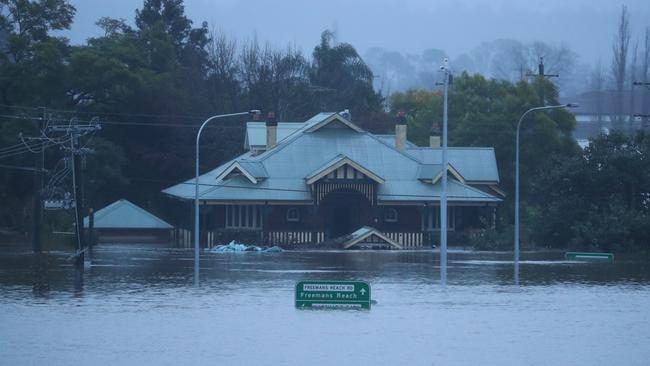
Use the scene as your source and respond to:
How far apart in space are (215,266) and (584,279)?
57.6 ft

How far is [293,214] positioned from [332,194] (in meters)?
2.94

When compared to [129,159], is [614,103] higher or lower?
higher

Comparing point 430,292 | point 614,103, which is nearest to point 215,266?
point 430,292

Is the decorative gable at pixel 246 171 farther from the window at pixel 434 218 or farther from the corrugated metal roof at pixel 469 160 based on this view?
the corrugated metal roof at pixel 469 160

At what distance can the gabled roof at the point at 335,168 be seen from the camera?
6894 centimetres

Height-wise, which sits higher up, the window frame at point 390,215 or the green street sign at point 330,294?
the window frame at point 390,215

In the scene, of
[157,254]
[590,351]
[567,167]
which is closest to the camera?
[590,351]

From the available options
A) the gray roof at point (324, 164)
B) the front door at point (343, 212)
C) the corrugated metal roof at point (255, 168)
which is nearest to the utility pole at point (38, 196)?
the gray roof at point (324, 164)

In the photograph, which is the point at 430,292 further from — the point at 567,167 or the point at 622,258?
the point at 567,167

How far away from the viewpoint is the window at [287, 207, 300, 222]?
2808 inches

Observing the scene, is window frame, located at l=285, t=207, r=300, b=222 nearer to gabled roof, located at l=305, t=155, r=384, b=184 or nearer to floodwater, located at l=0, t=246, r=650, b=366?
gabled roof, located at l=305, t=155, r=384, b=184

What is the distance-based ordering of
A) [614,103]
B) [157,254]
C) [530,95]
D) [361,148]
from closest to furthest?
1. [157,254]
2. [361,148]
3. [530,95]
4. [614,103]

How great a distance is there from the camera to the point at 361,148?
2977 inches

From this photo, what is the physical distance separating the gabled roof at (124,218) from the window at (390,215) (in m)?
15.1
